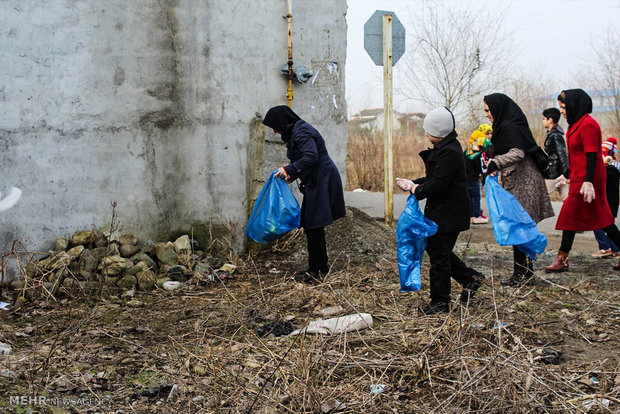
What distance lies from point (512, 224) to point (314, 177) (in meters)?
1.80

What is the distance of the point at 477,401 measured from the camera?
287 centimetres

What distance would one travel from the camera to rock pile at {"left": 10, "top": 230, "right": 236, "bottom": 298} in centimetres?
552

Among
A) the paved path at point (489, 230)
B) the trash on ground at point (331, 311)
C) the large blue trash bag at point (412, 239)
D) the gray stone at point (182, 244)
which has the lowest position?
the paved path at point (489, 230)

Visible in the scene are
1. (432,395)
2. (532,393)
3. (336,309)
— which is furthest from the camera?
(336,309)

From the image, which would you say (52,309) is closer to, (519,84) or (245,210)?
(245,210)

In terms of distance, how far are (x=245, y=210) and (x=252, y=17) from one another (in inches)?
83.5

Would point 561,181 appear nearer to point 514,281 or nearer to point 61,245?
point 514,281

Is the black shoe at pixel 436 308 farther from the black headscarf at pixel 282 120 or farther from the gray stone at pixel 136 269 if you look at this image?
the gray stone at pixel 136 269

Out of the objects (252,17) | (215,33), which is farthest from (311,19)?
(215,33)

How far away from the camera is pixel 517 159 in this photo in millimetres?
5234

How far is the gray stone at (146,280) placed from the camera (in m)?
5.74

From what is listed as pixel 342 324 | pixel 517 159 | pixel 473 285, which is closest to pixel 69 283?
pixel 342 324

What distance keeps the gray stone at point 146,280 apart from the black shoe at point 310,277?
1.33 metres

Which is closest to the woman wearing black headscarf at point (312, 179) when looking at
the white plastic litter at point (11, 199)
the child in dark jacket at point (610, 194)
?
the white plastic litter at point (11, 199)
